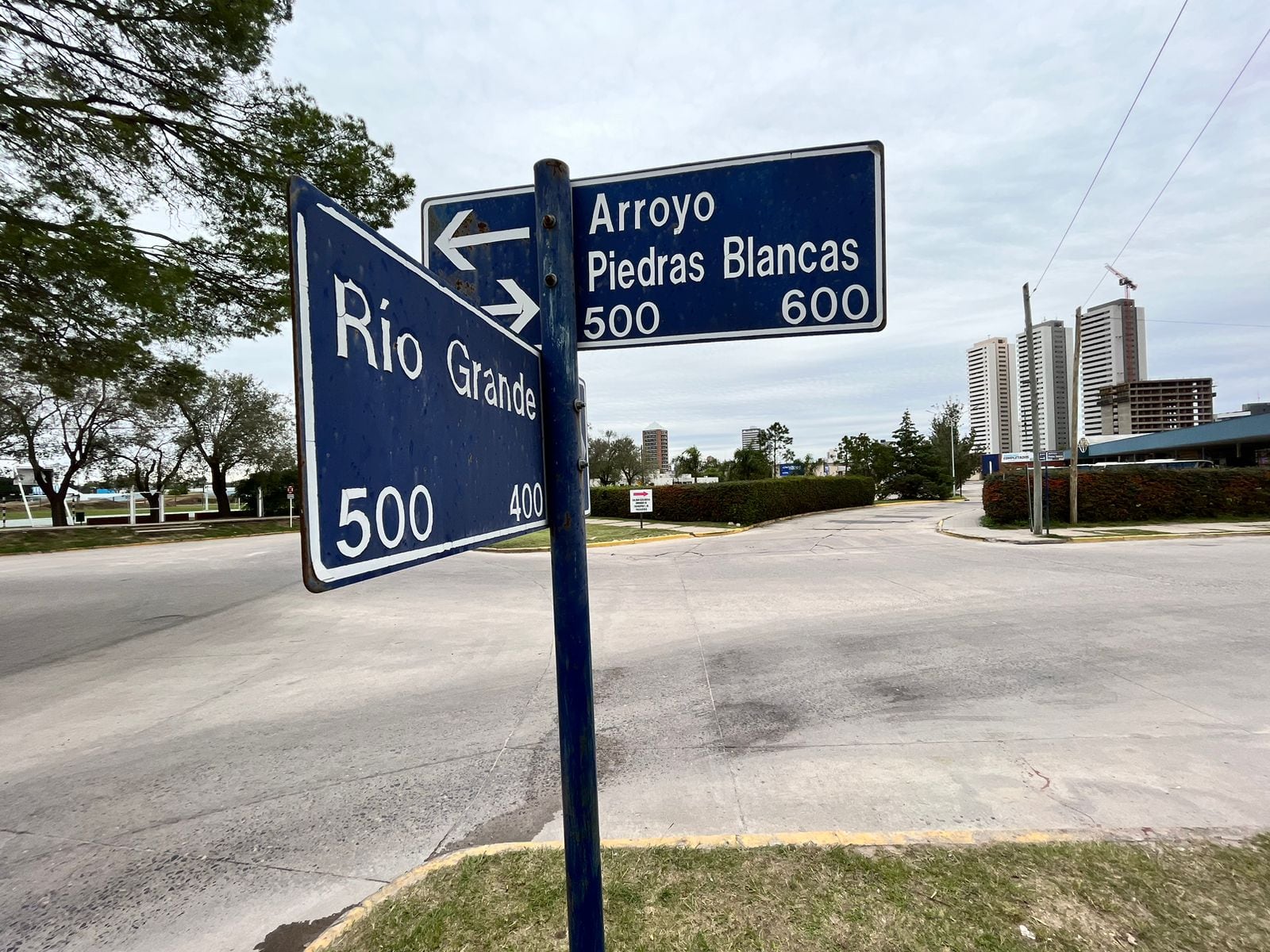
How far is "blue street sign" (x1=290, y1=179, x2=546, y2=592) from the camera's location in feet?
2.21

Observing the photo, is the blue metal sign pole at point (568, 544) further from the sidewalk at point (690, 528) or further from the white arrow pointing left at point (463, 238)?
the sidewalk at point (690, 528)

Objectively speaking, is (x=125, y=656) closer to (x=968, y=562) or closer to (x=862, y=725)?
(x=862, y=725)

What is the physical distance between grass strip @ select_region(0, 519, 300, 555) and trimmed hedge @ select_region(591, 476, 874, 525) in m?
15.7

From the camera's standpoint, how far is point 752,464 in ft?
172

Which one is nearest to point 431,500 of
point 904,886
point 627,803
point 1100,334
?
point 904,886

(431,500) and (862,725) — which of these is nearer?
(431,500)

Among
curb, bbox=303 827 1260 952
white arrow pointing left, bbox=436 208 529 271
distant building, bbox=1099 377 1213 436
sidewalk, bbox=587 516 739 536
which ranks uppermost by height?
distant building, bbox=1099 377 1213 436

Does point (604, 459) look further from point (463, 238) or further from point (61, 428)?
point (463, 238)

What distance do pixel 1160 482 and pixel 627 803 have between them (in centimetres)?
2502

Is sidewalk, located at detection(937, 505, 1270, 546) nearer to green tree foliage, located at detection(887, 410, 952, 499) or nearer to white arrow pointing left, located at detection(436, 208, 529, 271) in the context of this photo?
white arrow pointing left, located at detection(436, 208, 529, 271)

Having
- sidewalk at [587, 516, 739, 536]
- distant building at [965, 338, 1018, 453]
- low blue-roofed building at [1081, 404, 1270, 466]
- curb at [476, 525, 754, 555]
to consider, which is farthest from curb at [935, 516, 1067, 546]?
distant building at [965, 338, 1018, 453]

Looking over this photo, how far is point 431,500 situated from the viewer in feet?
2.97

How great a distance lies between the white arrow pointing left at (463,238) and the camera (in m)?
1.53

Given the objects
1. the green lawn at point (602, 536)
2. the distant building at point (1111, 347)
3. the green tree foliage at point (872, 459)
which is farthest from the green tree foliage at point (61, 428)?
the distant building at point (1111, 347)
